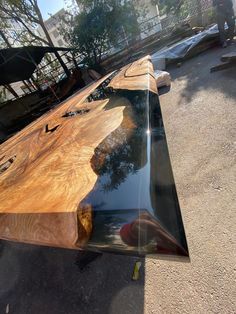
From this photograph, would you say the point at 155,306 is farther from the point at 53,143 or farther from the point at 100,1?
the point at 100,1

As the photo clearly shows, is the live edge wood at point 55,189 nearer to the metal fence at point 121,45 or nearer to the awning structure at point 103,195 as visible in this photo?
the awning structure at point 103,195

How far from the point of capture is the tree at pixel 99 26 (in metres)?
8.47

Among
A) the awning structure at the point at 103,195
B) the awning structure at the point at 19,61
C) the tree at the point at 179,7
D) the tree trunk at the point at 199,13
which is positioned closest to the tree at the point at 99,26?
the awning structure at the point at 19,61

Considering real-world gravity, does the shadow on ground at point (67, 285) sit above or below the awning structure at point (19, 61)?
below

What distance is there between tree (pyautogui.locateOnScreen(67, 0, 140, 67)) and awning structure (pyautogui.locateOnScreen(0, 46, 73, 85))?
1752 millimetres

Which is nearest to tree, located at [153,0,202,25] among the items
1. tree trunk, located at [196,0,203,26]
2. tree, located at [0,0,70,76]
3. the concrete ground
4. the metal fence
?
the metal fence

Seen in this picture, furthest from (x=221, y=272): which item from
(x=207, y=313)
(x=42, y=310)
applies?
(x=42, y=310)

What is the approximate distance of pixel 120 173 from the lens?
0.81 m

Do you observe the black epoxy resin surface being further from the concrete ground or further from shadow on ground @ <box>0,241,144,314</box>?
shadow on ground @ <box>0,241,144,314</box>

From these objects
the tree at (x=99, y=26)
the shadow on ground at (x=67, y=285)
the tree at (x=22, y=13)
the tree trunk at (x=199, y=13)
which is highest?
the tree at (x=22, y=13)

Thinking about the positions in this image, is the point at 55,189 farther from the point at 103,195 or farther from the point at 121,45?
the point at 121,45

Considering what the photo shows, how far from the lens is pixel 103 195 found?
27.4 inches

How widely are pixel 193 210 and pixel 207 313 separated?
0.63m

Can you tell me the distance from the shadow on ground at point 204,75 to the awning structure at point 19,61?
444 centimetres
